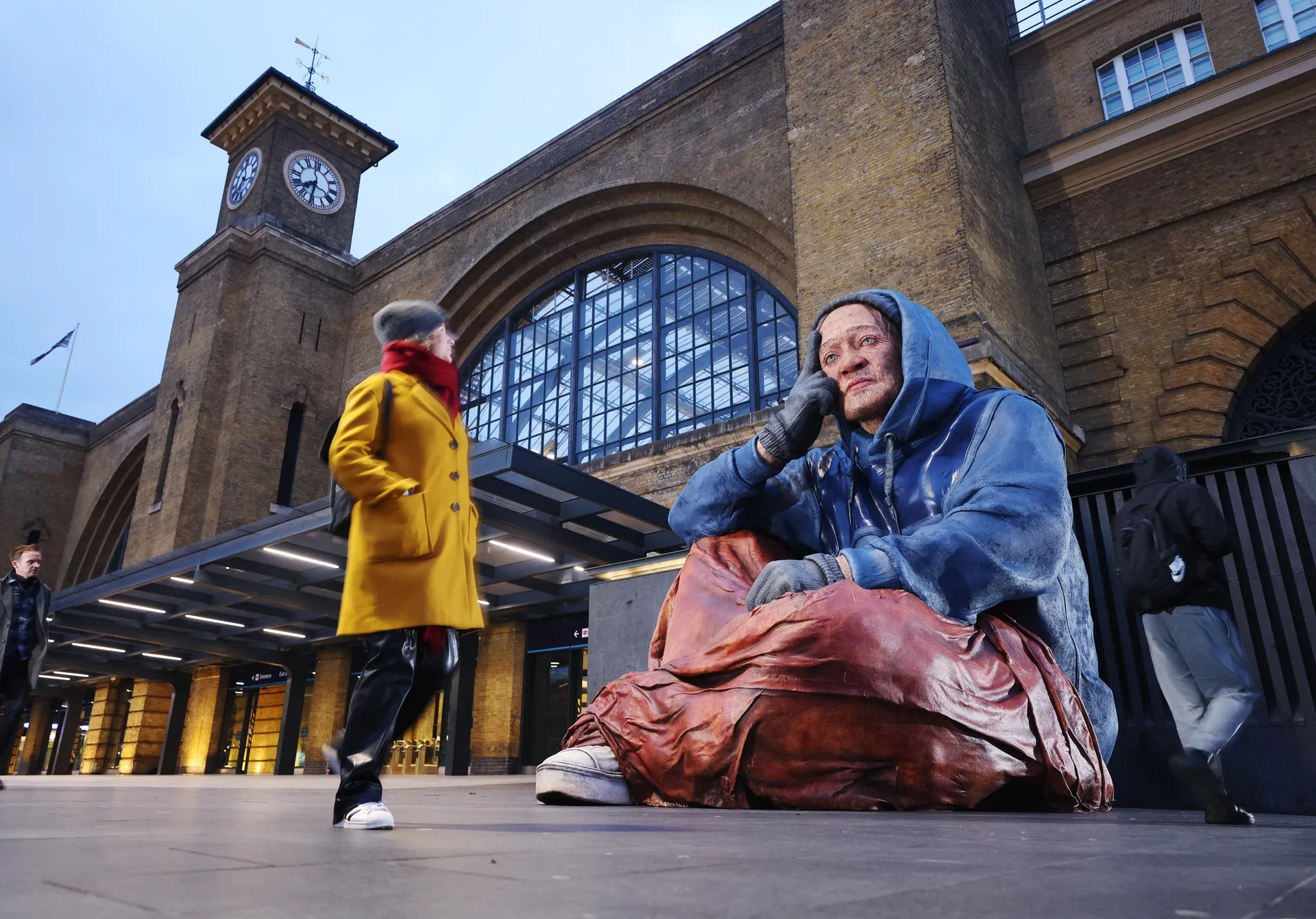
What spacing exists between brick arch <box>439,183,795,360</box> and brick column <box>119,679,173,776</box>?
11.2 meters

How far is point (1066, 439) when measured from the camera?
33.3 ft

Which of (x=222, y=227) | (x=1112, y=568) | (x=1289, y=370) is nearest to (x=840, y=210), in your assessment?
(x=1289, y=370)

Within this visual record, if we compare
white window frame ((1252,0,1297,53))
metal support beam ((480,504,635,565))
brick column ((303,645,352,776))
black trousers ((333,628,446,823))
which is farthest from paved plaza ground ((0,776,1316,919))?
brick column ((303,645,352,776))

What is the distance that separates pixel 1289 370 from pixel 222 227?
66.7 feet

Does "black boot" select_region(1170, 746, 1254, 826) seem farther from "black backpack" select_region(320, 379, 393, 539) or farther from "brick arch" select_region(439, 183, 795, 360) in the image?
"brick arch" select_region(439, 183, 795, 360)

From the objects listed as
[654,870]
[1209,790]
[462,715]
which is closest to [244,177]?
[462,715]

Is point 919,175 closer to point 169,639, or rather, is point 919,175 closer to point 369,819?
point 369,819

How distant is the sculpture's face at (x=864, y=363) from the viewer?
3764 mm

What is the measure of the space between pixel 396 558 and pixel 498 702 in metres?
13.2

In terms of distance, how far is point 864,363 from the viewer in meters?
3.81

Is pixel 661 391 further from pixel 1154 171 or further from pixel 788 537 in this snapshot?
pixel 788 537

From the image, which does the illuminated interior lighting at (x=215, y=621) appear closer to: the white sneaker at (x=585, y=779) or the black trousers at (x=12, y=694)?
the black trousers at (x=12, y=694)

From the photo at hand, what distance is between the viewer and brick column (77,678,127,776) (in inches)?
880

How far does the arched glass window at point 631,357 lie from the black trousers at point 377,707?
36.4 feet
